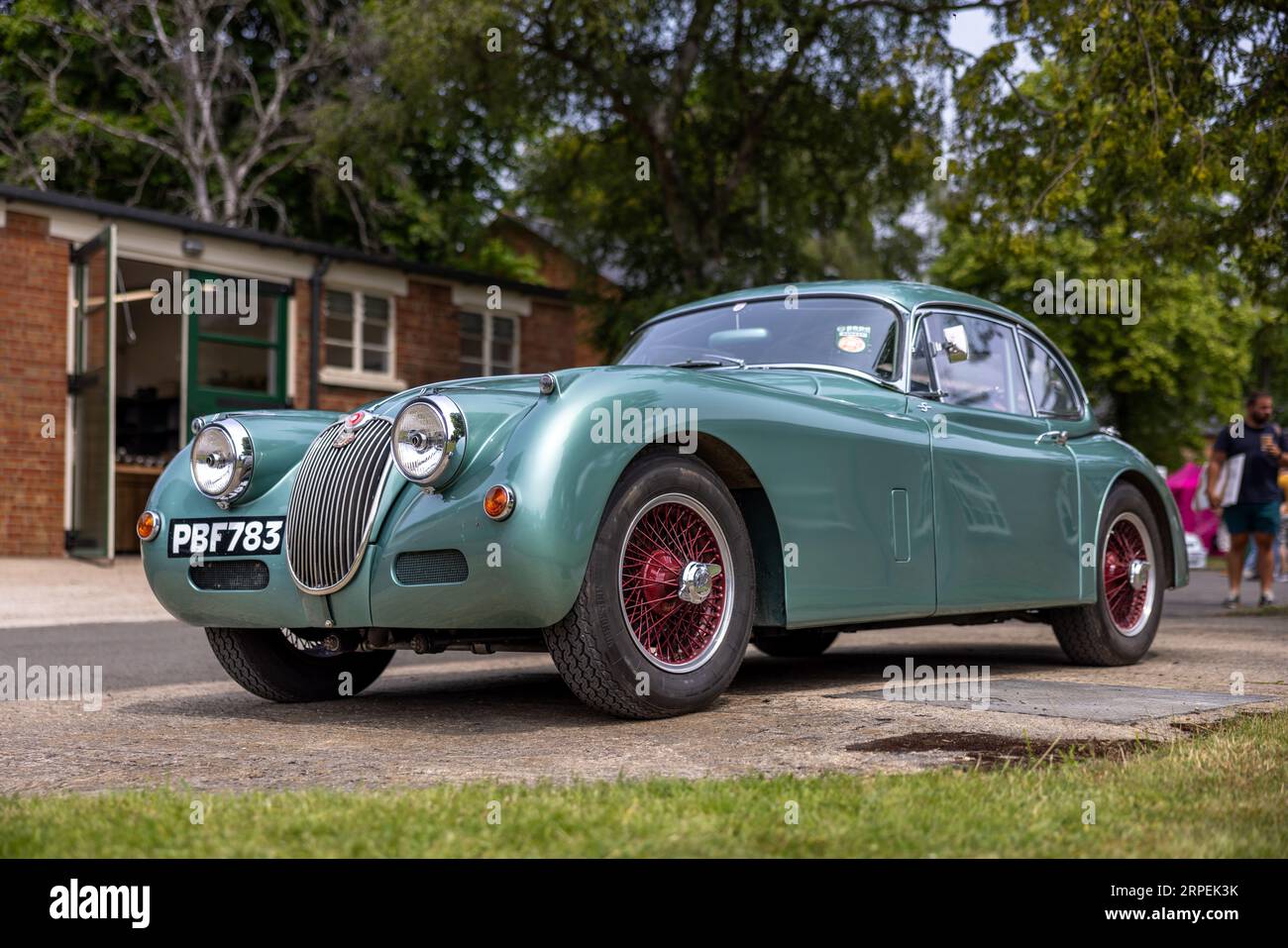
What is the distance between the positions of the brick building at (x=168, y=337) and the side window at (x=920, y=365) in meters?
9.70

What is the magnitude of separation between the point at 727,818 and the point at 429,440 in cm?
193

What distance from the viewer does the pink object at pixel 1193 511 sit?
24.6 m

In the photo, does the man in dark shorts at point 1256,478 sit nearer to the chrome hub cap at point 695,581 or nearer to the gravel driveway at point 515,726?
the gravel driveway at point 515,726

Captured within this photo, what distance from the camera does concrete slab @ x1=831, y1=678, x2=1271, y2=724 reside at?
15.8 ft

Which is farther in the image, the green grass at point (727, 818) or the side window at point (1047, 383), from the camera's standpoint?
the side window at point (1047, 383)

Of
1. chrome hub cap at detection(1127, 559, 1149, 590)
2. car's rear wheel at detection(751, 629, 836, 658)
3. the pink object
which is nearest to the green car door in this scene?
chrome hub cap at detection(1127, 559, 1149, 590)

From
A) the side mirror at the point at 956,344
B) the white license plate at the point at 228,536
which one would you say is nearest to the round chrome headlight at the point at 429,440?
the white license plate at the point at 228,536

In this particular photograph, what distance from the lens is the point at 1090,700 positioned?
516 centimetres

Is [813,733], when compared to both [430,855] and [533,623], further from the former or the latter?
[430,855]

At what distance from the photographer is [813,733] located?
446 centimetres

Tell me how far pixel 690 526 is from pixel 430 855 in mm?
2214

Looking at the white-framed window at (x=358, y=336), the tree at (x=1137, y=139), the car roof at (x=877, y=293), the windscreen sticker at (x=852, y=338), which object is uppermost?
the tree at (x=1137, y=139)
